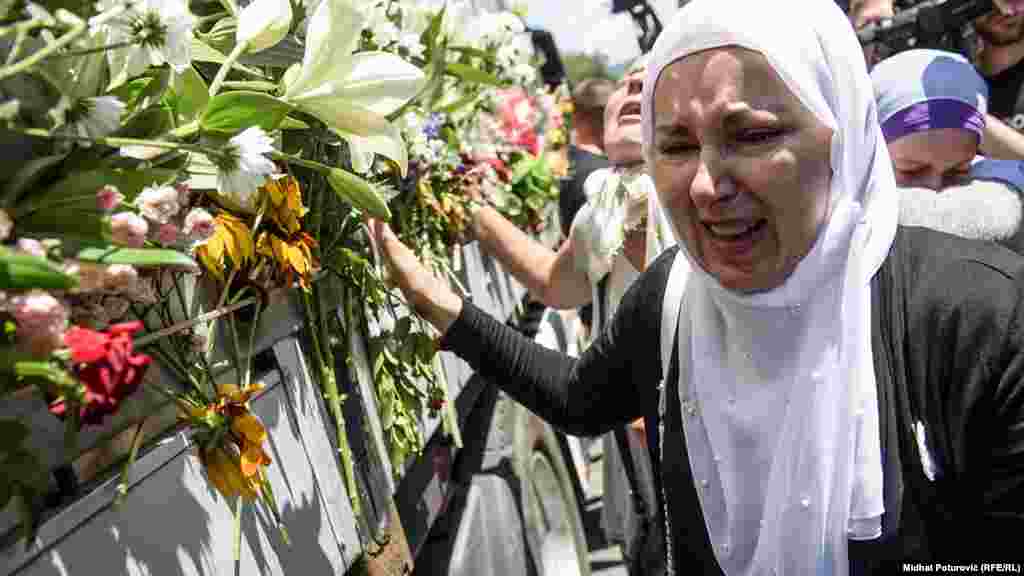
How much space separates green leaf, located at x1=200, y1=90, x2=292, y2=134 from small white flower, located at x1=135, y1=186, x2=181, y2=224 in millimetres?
151

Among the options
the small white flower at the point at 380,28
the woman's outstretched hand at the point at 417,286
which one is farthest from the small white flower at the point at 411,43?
the woman's outstretched hand at the point at 417,286

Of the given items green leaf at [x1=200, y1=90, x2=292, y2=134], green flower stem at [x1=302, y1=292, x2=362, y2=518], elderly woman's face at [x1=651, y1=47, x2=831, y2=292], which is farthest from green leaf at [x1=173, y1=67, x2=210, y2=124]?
elderly woman's face at [x1=651, y1=47, x2=831, y2=292]

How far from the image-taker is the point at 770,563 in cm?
159

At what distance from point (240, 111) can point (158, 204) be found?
199 mm

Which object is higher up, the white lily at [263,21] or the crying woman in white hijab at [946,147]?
the white lily at [263,21]

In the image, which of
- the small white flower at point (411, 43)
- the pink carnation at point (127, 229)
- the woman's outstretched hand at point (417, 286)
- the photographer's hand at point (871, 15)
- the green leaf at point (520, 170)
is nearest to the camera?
the pink carnation at point (127, 229)

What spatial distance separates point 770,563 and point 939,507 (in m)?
0.27

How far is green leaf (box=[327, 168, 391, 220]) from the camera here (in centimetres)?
132

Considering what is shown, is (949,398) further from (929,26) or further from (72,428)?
(929,26)

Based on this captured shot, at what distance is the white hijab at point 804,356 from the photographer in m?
1.49

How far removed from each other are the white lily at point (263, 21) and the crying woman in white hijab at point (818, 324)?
615 mm

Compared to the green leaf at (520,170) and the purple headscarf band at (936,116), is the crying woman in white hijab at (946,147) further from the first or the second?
the green leaf at (520,170)

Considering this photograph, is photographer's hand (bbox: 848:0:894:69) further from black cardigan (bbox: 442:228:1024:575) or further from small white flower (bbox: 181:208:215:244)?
small white flower (bbox: 181:208:215:244)

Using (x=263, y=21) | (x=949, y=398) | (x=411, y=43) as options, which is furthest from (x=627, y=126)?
(x=263, y=21)
